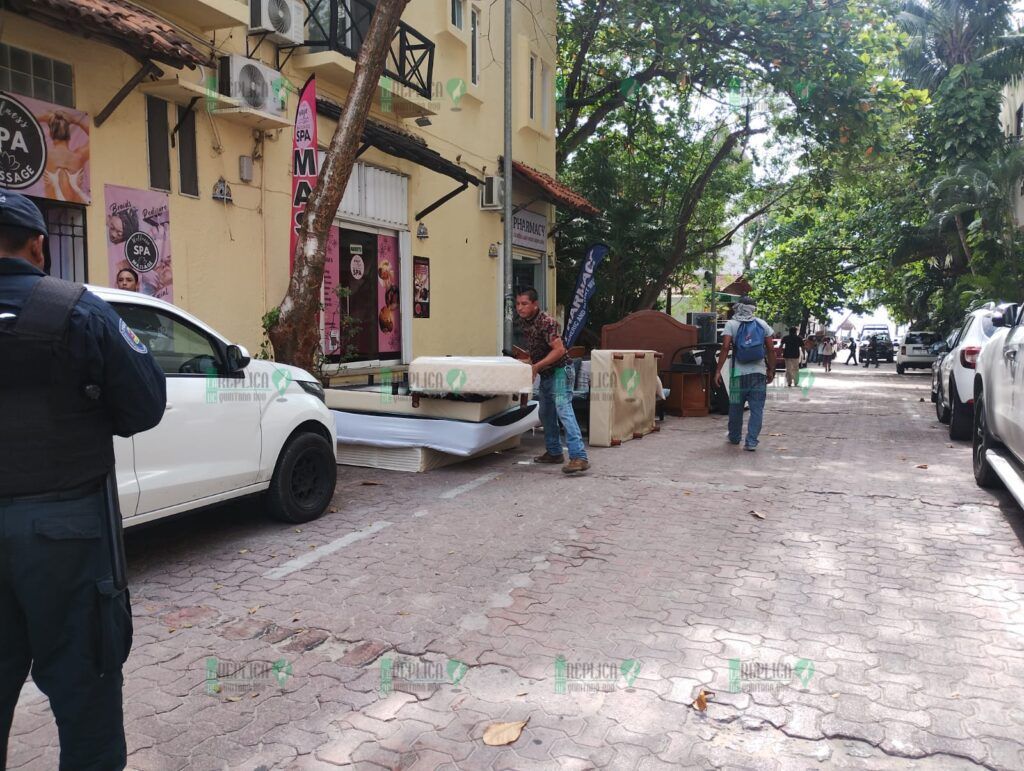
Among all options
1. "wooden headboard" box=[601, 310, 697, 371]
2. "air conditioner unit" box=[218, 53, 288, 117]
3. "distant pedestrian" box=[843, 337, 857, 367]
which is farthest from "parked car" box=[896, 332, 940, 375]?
"air conditioner unit" box=[218, 53, 288, 117]

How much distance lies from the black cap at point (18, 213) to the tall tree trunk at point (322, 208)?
5.47 meters

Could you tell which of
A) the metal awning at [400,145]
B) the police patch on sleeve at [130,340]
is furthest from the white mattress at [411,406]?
the police patch on sleeve at [130,340]

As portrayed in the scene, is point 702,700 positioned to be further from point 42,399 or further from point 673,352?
point 673,352

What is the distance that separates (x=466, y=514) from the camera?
246 inches

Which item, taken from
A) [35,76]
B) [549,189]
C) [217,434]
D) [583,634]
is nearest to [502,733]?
[583,634]

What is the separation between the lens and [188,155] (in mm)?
8680

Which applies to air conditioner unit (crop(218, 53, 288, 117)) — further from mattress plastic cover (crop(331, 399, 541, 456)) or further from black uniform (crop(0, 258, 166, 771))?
black uniform (crop(0, 258, 166, 771))

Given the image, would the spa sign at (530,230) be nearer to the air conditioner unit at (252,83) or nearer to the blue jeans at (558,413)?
the air conditioner unit at (252,83)

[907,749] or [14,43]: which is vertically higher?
[14,43]

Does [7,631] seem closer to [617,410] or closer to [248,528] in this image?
[248,528]

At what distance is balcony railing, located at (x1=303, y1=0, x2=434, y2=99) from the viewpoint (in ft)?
33.0

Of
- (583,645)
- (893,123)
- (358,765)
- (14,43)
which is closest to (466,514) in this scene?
(583,645)

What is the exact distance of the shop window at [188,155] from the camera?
28.2 ft

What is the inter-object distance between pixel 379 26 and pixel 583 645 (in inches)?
258
